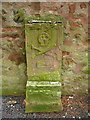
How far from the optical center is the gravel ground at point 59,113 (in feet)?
8.46

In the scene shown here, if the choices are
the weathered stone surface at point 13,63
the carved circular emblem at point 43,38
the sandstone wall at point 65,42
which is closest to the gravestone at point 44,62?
the carved circular emblem at point 43,38

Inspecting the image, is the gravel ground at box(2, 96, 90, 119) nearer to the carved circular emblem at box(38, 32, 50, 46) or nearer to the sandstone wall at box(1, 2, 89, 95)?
the sandstone wall at box(1, 2, 89, 95)

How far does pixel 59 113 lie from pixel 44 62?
89cm

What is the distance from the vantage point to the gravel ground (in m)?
2.58

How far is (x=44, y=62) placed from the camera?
2564mm

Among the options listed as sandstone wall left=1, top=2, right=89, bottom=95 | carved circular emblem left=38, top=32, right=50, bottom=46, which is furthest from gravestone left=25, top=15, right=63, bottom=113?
sandstone wall left=1, top=2, right=89, bottom=95

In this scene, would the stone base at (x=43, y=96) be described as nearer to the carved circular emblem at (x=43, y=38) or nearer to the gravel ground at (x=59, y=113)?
the gravel ground at (x=59, y=113)

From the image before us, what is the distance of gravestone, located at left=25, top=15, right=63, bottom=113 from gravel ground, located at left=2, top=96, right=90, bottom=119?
97mm

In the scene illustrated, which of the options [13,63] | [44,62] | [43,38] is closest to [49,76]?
[44,62]

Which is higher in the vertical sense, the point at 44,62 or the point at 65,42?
the point at 65,42

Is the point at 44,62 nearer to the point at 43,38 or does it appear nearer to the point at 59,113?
the point at 43,38

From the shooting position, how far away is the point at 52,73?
8.55 feet

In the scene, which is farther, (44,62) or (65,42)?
(65,42)

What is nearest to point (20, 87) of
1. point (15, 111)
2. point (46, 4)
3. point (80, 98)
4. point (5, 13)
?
point (15, 111)
